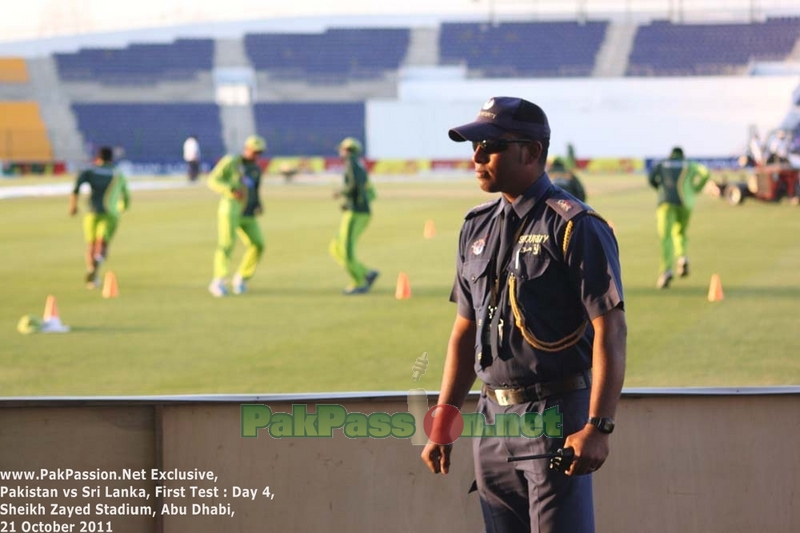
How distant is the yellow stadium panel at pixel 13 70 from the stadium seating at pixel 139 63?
1978 millimetres

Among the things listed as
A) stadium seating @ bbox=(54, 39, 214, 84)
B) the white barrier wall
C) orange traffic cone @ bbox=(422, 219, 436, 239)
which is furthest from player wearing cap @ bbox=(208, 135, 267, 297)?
stadium seating @ bbox=(54, 39, 214, 84)

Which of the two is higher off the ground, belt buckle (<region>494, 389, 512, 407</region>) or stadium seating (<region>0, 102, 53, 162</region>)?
stadium seating (<region>0, 102, 53, 162</region>)

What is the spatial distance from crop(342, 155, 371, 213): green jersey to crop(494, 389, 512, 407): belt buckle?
44.2 ft

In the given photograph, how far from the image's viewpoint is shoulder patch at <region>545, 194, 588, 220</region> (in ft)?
12.4

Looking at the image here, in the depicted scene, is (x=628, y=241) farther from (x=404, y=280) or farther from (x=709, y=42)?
(x=709, y=42)

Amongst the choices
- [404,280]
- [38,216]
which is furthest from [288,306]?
[38,216]

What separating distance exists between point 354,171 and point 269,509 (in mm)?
12319

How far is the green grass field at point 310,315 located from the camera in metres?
11.3

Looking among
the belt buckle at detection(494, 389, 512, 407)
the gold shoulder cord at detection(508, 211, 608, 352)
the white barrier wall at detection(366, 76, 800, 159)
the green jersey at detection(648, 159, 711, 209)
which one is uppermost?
the white barrier wall at detection(366, 76, 800, 159)

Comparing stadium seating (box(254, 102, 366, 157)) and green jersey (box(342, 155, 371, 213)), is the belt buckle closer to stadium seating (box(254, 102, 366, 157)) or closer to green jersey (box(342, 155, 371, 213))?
green jersey (box(342, 155, 371, 213))

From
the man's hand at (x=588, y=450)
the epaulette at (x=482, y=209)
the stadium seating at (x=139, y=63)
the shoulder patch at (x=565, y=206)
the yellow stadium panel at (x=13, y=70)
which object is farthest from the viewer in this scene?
the stadium seating at (x=139, y=63)

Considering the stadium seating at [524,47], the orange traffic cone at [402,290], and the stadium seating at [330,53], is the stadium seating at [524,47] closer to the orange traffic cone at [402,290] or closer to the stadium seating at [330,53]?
the stadium seating at [330,53]

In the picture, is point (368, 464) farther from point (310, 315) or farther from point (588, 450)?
point (310, 315)

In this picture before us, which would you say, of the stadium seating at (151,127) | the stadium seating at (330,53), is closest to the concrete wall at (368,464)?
the stadium seating at (151,127)
